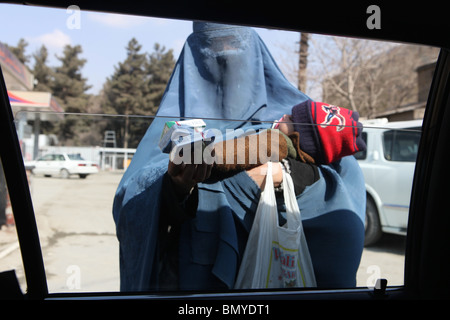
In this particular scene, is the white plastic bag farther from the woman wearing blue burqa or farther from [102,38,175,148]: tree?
[102,38,175,148]: tree

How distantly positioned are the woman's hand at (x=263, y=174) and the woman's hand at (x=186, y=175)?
20cm

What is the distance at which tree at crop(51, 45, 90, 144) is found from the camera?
1.23 metres

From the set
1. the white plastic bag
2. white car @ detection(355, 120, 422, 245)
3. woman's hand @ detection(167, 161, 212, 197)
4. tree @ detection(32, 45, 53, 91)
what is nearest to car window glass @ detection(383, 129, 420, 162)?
white car @ detection(355, 120, 422, 245)

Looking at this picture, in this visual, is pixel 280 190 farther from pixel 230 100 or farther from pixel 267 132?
pixel 230 100

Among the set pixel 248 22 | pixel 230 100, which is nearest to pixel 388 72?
pixel 230 100

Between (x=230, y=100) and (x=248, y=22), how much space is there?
0.66m

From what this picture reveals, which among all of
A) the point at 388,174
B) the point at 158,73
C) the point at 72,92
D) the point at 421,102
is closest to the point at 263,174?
the point at 388,174

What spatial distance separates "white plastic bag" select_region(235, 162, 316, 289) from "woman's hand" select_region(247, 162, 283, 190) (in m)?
0.02

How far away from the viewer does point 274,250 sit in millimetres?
1459

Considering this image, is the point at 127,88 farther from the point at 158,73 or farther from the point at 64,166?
the point at 64,166

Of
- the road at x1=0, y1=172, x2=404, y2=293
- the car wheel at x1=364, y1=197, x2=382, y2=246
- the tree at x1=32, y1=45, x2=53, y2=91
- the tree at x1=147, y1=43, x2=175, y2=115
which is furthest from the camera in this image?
the tree at x1=32, y1=45, x2=53, y2=91

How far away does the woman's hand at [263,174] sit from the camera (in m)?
1.48

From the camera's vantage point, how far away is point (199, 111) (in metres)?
1.55

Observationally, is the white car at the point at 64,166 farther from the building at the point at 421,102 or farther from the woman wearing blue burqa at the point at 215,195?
the building at the point at 421,102
